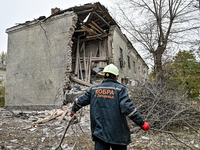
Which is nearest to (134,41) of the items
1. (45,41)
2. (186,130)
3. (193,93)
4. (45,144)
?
(193,93)

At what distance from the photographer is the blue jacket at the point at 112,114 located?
6.55ft

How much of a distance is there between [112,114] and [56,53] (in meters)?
6.90

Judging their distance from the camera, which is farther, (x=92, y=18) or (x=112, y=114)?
(x=92, y=18)

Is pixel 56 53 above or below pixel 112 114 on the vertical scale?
above

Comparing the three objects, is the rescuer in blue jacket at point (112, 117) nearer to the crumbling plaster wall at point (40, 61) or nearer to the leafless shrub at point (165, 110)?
the leafless shrub at point (165, 110)

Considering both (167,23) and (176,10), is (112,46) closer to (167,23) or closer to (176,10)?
(167,23)

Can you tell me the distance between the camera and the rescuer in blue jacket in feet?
6.56

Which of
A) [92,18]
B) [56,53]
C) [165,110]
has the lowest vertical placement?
[165,110]

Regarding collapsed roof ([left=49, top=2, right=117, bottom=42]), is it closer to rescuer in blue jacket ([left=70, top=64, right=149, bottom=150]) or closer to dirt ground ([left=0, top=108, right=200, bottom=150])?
dirt ground ([left=0, top=108, right=200, bottom=150])

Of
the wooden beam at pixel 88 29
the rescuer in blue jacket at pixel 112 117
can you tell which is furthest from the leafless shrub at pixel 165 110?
the wooden beam at pixel 88 29

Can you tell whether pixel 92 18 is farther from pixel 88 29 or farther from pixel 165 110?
pixel 165 110

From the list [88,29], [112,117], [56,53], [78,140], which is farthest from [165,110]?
[88,29]

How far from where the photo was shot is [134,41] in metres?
10.1

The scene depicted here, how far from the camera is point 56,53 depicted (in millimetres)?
8234
